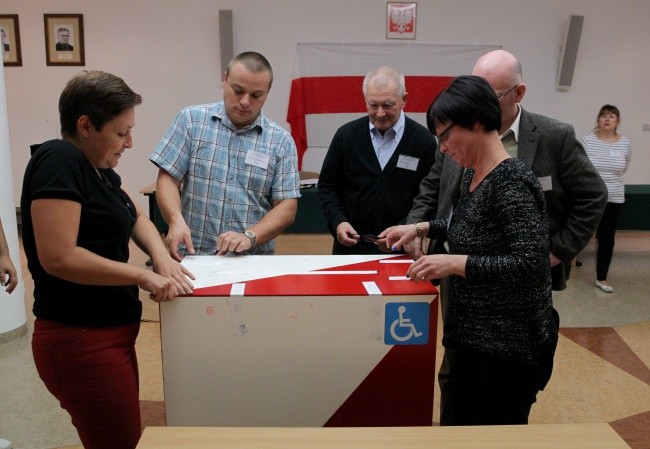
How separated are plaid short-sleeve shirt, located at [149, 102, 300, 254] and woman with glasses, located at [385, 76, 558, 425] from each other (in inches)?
31.5

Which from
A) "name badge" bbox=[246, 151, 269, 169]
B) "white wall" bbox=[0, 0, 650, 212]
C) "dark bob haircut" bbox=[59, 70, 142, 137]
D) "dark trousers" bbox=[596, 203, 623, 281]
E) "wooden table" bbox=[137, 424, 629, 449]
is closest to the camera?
"wooden table" bbox=[137, 424, 629, 449]

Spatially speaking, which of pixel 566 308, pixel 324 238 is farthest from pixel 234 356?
pixel 324 238

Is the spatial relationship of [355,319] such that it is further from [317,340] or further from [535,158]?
[535,158]

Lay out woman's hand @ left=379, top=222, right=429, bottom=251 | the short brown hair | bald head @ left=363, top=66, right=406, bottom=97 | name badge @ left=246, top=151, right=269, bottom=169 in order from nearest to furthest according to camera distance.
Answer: woman's hand @ left=379, top=222, right=429, bottom=251, the short brown hair, name badge @ left=246, top=151, right=269, bottom=169, bald head @ left=363, top=66, right=406, bottom=97

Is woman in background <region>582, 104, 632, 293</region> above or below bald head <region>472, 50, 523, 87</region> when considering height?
below

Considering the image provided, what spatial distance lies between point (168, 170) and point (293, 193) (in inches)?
17.7

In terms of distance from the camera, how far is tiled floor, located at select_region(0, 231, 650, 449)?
102 inches

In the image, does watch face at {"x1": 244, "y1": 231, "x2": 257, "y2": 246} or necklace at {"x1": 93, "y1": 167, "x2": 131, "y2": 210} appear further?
watch face at {"x1": 244, "y1": 231, "x2": 257, "y2": 246}

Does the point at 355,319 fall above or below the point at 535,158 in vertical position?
below

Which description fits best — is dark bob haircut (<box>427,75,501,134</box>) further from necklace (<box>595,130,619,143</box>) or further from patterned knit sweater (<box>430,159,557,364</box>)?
necklace (<box>595,130,619,143</box>)

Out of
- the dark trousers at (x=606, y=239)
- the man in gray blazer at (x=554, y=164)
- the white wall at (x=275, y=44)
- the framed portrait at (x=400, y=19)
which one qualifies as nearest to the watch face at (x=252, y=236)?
the man in gray blazer at (x=554, y=164)

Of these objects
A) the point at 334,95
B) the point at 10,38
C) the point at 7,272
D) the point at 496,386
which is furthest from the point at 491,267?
the point at 10,38

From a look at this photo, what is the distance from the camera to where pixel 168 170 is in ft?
6.73

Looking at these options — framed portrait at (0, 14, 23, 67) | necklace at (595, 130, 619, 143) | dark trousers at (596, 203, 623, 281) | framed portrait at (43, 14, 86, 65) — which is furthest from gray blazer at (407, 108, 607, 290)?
framed portrait at (0, 14, 23, 67)
